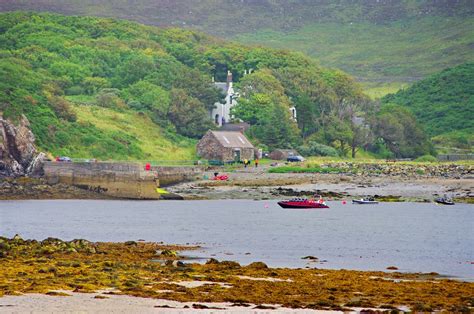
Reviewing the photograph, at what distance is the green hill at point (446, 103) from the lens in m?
150

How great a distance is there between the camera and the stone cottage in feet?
349

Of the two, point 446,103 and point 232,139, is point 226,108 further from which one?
point 446,103

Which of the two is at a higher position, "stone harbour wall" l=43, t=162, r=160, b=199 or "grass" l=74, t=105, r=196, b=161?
"grass" l=74, t=105, r=196, b=161

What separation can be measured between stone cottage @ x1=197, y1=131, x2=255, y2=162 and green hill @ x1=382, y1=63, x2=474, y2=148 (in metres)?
42.2

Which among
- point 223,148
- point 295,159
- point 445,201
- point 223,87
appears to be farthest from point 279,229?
point 223,87

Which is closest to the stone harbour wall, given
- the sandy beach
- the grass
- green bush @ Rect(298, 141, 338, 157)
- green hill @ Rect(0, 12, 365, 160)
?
green hill @ Rect(0, 12, 365, 160)

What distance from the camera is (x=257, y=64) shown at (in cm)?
15750

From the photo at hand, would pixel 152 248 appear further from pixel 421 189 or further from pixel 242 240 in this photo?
pixel 421 189

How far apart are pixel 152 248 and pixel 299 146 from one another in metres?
75.1

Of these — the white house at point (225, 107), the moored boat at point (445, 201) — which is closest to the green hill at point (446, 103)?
the white house at point (225, 107)

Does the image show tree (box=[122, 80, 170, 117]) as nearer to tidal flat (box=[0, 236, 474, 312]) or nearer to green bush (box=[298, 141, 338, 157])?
green bush (box=[298, 141, 338, 157])

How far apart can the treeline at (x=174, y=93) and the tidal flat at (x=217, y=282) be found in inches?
2093

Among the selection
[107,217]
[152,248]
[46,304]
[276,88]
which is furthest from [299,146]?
[46,304]

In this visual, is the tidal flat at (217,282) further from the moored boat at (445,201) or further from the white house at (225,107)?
the white house at (225,107)
